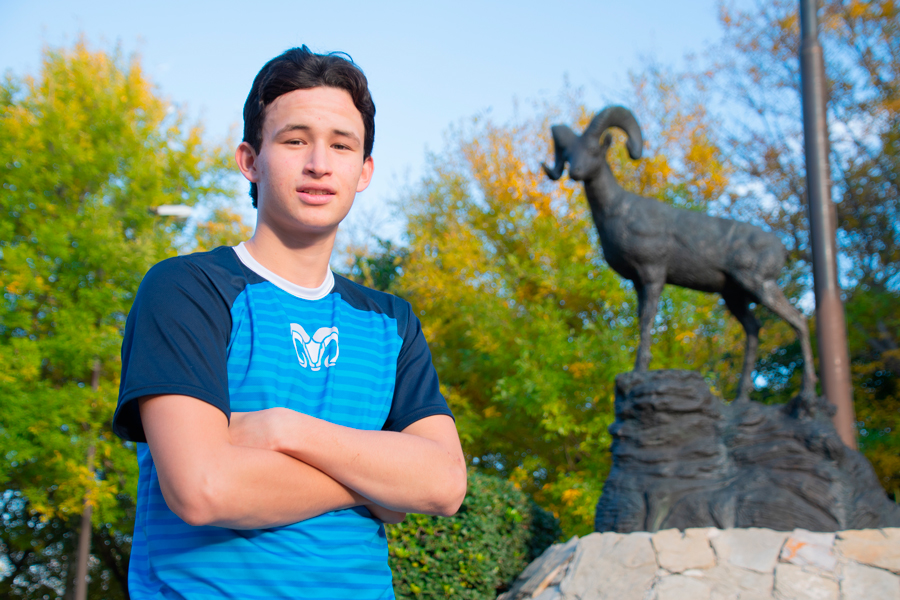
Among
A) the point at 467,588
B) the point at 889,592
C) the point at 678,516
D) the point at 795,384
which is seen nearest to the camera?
the point at 889,592

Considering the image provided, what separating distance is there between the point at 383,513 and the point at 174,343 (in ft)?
1.68

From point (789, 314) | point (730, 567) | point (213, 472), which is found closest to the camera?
point (213, 472)

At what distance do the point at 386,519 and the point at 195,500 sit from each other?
0.40 m

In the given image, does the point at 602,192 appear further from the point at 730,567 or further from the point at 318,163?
the point at 318,163

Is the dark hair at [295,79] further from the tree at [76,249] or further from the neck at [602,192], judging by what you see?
the tree at [76,249]

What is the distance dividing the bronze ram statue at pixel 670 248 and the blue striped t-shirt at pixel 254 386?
483 cm

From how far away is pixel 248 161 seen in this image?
1.55 meters

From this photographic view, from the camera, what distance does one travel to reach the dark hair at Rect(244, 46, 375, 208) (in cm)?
147

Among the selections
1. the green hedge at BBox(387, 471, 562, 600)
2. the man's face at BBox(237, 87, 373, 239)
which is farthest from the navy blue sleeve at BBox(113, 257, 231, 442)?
the green hedge at BBox(387, 471, 562, 600)

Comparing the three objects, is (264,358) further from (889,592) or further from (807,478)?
(807,478)

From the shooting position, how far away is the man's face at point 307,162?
143 centimetres

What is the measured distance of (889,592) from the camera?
13.4 feet

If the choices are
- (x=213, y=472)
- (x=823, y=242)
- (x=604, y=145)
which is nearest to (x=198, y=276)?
(x=213, y=472)

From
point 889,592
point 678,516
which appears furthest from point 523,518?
point 889,592
